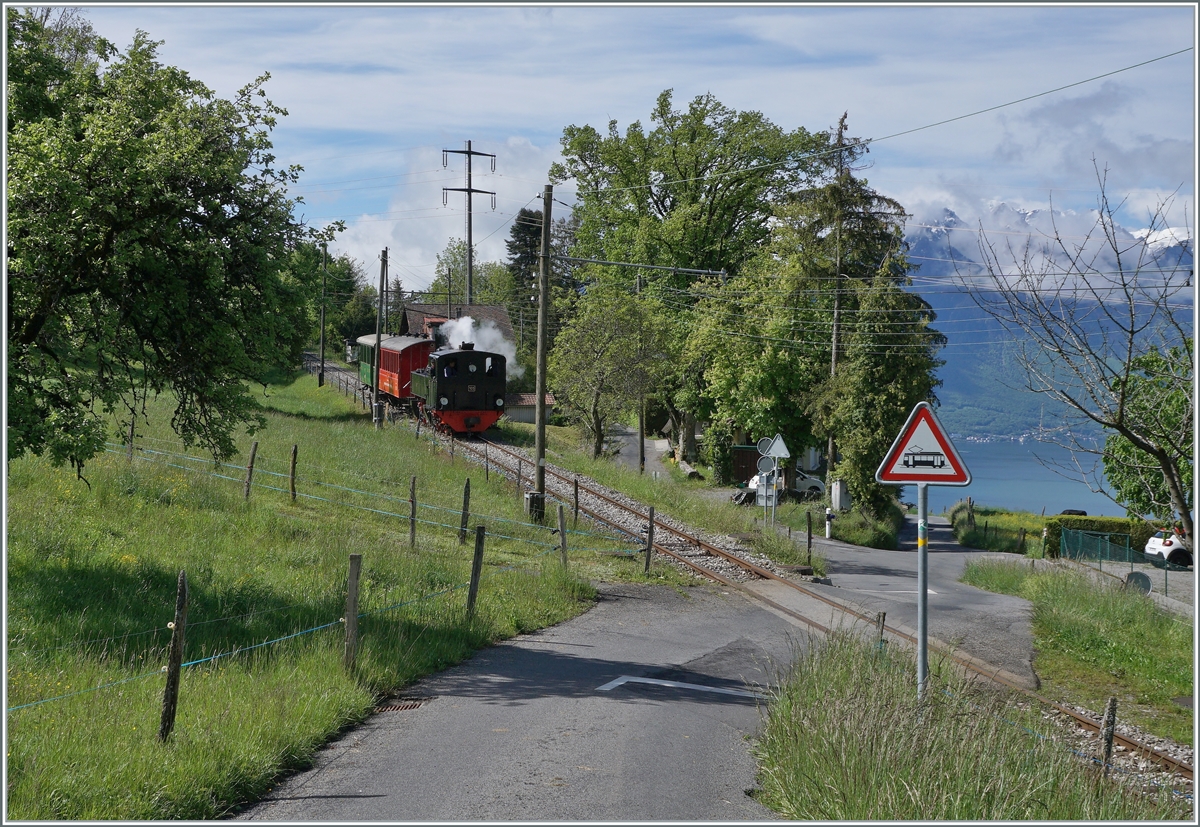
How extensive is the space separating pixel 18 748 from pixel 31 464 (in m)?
13.7

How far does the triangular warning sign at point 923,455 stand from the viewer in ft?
24.6

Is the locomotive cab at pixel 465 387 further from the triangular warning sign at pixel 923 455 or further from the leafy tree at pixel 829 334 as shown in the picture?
the triangular warning sign at pixel 923 455

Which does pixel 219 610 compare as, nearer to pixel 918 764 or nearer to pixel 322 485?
pixel 918 764

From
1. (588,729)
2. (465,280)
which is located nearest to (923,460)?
(588,729)

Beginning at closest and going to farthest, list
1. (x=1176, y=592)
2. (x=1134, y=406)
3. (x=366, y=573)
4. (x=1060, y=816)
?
(x=1060, y=816)
(x=1134, y=406)
(x=366, y=573)
(x=1176, y=592)

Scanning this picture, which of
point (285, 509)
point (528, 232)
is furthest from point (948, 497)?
point (285, 509)

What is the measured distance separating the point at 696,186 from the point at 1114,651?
130 ft

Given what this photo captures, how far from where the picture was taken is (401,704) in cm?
902

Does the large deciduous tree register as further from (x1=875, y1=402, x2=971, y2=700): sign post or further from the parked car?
the parked car

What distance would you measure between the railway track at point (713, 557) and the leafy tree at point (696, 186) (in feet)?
63.6

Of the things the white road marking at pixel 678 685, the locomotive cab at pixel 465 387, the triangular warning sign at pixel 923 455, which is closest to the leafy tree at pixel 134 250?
the white road marking at pixel 678 685

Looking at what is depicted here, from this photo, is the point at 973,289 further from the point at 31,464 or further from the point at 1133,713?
the point at 31,464

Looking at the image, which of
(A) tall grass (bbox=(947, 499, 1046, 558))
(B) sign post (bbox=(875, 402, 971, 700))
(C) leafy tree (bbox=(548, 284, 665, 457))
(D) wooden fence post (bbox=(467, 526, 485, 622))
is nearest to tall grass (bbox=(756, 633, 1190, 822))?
(B) sign post (bbox=(875, 402, 971, 700))

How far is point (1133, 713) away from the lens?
1162 centimetres
